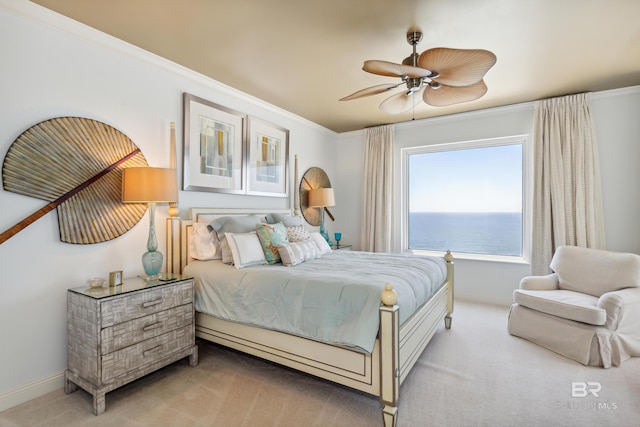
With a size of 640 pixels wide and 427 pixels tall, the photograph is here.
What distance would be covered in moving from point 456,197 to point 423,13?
3204 millimetres

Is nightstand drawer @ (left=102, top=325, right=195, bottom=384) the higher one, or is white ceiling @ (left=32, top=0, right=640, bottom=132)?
white ceiling @ (left=32, top=0, right=640, bottom=132)

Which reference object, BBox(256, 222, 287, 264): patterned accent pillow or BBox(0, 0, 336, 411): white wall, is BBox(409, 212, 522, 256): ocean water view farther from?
BBox(0, 0, 336, 411): white wall

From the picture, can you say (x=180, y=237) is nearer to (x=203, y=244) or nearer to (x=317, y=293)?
(x=203, y=244)

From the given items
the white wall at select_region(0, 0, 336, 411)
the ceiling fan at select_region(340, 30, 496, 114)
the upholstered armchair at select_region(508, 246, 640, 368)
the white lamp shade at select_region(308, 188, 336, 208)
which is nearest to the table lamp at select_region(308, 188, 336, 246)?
the white lamp shade at select_region(308, 188, 336, 208)

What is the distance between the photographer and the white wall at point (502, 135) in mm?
3479

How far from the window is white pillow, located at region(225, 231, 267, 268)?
118 inches

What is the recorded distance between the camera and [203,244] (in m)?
2.84

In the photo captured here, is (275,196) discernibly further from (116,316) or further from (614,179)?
(614,179)

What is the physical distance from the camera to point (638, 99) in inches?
135

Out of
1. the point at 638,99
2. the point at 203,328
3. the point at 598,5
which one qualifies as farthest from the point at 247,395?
the point at 638,99

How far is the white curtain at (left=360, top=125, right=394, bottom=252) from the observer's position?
4.89 m

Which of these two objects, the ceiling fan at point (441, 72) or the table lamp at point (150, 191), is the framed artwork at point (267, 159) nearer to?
the table lamp at point (150, 191)

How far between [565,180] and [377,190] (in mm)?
2412

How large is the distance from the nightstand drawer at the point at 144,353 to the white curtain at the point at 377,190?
10.5 feet
